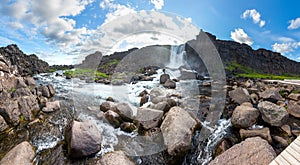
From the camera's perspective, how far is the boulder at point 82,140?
500cm

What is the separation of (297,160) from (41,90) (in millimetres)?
14448

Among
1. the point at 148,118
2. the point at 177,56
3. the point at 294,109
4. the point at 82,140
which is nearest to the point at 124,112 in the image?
the point at 148,118

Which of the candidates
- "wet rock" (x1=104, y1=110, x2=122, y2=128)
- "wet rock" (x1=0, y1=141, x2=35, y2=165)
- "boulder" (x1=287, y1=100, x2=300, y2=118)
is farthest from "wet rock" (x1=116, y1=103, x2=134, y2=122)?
"boulder" (x1=287, y1=100, x2=300, y2=118)

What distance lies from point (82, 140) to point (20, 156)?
183cm

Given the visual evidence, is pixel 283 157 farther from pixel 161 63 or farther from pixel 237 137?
pixel 161 63

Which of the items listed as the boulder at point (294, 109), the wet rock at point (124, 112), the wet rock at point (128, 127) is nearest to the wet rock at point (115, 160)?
the wet rock at point (128, 127)

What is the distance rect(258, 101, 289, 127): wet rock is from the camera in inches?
256

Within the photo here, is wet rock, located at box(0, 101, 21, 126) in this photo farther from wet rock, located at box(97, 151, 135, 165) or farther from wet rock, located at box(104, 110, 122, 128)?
wet rock, located at box(97, 151, 135, 165)

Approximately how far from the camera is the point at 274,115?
6.64 m

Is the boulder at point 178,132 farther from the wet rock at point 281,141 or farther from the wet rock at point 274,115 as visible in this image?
the wet rock at point 274,115

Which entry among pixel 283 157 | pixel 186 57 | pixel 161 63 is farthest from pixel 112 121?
pixel 186 57

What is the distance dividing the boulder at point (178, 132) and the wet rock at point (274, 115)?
10.6 ft

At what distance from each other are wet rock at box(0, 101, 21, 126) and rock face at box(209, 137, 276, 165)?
8.35m

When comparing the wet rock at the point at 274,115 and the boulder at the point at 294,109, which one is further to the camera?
the boulder at the point at 294,109
